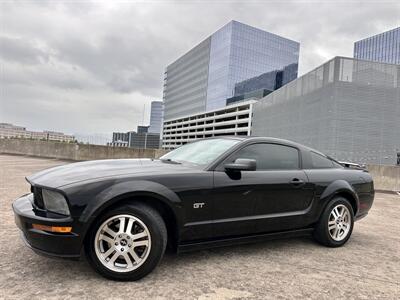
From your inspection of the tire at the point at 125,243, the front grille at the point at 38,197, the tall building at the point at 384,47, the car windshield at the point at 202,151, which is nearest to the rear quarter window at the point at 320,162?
the car windshield at the point at 202,151

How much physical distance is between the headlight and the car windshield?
56.2 inches

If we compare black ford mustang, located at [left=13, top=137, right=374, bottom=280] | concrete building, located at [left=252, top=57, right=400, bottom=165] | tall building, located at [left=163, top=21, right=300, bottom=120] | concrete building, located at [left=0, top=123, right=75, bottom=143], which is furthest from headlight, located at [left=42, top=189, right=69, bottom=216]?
tall building, located at [left=163, top=21, right=300, bottom=120]

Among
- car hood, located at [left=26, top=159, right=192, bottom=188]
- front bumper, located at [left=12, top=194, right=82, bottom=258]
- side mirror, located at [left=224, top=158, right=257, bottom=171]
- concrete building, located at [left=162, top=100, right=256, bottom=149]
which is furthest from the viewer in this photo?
concrete building, located at [left=162, top=100, right=256, bottom=149]

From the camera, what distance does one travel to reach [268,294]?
8.82ft

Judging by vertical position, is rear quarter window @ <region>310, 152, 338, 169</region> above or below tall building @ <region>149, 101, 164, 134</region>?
below

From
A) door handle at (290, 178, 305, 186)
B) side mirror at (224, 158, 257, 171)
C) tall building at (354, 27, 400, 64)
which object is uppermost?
tall building at (354, 27, 400, 64)

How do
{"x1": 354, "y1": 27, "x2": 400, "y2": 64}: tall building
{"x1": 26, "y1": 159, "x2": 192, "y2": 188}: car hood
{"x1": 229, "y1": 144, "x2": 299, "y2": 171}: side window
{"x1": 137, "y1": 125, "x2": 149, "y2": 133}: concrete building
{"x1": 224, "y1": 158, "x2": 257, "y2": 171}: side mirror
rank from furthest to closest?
{"x1": 137, "y1": 125, "x2": 149, "y2": 133}: concrete building, {"x1": 354, "y1": 27, "x2": 400, "y2": 64}: tall building, {"x1": 229, "y1": 144, "x2": 299, "y2": 171}: side window, {"x1": 224, "y1": 158, "x2": 257, "y2": 171}: side mirror, {"x1": 26, "y1": 159, "x2": 192, "y2": 188}: car hood

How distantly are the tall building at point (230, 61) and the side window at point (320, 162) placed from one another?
9308cm

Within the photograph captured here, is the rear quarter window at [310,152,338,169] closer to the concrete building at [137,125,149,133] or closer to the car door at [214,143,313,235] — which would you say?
the car door at [214,143,313,235]

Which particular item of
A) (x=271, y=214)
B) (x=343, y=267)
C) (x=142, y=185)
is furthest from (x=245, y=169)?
(x=343, y=267)

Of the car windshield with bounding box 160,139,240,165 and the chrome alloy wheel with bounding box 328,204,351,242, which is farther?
the chrome alloy wheel with bounding box 328,204,351,242

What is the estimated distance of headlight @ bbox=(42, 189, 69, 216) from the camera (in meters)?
2.68

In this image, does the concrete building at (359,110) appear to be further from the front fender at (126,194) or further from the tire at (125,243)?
the tire at (125,243)

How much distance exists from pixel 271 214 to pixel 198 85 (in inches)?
4557
